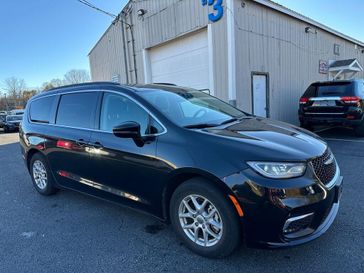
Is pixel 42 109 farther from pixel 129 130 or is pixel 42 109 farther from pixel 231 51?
pixel 231 51

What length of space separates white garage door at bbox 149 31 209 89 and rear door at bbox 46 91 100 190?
21.3ft

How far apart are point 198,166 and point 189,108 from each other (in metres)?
1.07

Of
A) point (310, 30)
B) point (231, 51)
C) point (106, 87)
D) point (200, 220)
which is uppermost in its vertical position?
point (310, 30)

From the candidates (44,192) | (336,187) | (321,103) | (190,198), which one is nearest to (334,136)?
(321,103)

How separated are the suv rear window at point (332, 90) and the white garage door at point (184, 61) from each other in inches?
137

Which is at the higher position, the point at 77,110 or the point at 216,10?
the point at 216,10

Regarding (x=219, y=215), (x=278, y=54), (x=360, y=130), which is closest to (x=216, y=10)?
(x=278, y=54)

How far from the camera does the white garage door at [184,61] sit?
31.7ft

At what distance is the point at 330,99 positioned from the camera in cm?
771

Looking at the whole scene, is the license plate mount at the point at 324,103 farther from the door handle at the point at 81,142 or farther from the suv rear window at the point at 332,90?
the door handle at the point at 81,142

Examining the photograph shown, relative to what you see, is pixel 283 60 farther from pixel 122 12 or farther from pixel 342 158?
pixel 122 12

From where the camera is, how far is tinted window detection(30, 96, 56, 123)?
4280mm

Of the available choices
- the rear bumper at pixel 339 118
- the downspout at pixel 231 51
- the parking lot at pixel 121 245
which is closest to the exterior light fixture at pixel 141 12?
the downspout at pixel 231 51

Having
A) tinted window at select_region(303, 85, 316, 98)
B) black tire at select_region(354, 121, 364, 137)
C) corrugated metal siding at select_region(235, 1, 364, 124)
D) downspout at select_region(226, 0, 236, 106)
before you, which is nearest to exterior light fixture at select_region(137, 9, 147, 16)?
downspout at select_region(226, 0, 236, 106)
